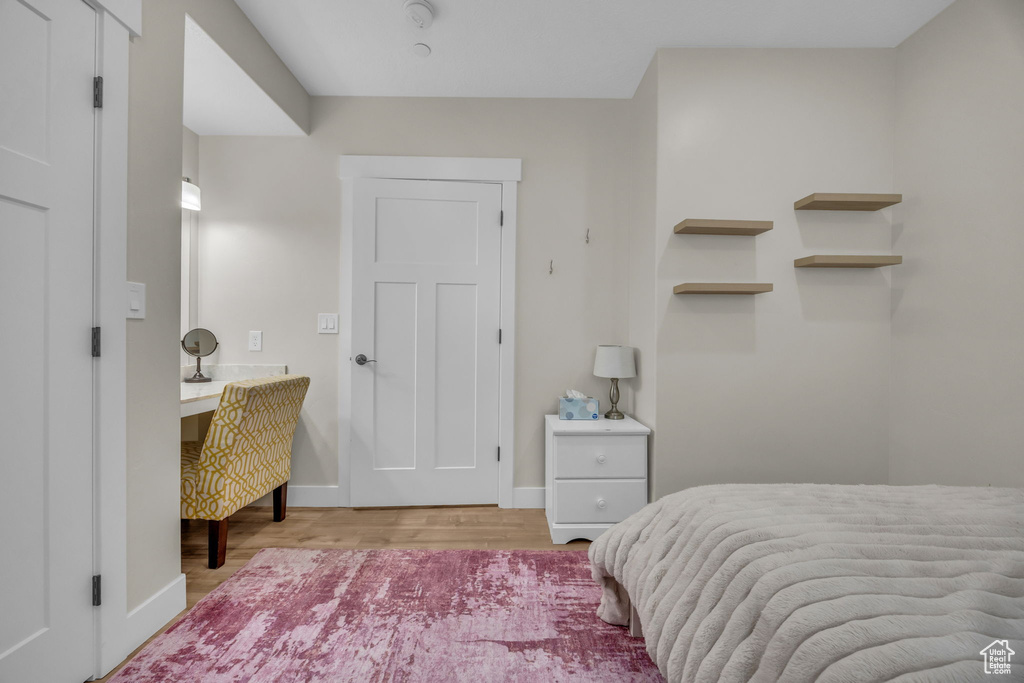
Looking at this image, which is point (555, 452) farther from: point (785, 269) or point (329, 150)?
point (329, 150)

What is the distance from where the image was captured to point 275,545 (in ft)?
7.85

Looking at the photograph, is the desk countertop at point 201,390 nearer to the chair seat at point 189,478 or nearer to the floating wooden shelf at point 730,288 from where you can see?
the chair seat at point 189,478

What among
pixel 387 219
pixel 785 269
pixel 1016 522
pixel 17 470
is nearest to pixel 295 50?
pixel 387 219

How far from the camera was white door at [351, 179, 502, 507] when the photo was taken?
293cm

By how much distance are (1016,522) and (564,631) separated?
1297 mm

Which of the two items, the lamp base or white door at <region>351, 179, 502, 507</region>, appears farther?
white door at <region>351, 179, 502, 507</region>

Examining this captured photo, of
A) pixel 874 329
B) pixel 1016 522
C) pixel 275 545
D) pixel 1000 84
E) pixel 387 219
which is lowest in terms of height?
pixel 275 545

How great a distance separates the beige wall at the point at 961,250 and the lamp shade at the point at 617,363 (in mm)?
1273

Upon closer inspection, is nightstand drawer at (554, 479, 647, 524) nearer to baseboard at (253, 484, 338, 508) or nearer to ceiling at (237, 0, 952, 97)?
baseboard at (253, 484, 338, 508)

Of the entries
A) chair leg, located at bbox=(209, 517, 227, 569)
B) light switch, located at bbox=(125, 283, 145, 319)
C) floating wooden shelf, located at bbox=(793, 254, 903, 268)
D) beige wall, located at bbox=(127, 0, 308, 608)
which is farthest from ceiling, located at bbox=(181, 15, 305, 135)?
floating wooden shelf, located at bbox=(793, 254, 903, 268)

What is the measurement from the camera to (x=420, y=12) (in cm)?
211

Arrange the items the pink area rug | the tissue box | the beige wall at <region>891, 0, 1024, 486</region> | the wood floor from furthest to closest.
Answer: the tissue box, the wood floor, the beige wall at <region>891, 0, 1024, 486</region>, the pink area rug

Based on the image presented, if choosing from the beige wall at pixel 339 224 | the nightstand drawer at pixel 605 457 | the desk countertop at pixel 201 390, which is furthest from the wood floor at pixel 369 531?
the desk countertop at pixel 201 390

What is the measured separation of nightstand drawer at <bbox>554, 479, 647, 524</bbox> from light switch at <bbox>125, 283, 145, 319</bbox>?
1901 millimetres
